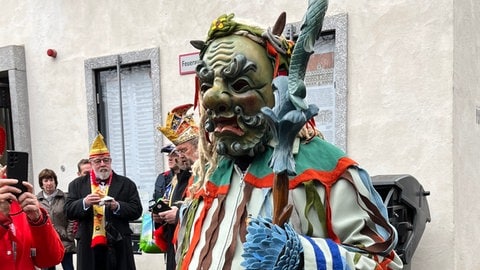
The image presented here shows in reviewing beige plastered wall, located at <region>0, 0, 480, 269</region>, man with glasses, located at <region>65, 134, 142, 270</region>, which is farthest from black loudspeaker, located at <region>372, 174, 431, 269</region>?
man with glasses, located at <region>65, 134, 142, 270</region>

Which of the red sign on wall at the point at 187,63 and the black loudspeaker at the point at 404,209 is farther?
the red sign on wall at the point at 187,63

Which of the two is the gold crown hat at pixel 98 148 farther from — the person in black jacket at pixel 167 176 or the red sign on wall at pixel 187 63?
the red sign on wall at pixel 187 63

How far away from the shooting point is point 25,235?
2871mm

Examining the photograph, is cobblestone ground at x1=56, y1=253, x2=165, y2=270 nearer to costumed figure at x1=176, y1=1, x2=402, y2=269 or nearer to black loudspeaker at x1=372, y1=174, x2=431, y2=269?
black loudspeaker at x1=372, y1=174, x2=431, y2=269

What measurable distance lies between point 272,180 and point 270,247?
1.10 ft

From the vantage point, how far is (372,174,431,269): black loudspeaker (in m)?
3.69

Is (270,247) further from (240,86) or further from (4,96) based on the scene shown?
(4,96)

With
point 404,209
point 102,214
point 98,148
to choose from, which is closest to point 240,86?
point 404,209

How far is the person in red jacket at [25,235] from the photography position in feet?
8.93

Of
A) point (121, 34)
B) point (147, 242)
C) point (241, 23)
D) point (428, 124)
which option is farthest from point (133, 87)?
point (241, 23)

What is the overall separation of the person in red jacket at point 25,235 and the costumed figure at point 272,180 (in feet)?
4.23

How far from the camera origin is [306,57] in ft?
4.67

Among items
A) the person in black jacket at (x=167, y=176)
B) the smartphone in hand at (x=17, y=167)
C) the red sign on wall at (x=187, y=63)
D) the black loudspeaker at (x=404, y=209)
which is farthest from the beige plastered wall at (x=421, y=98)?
the smartphone in hand at (x=17, y=167)

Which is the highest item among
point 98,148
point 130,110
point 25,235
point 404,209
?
point 130,110
